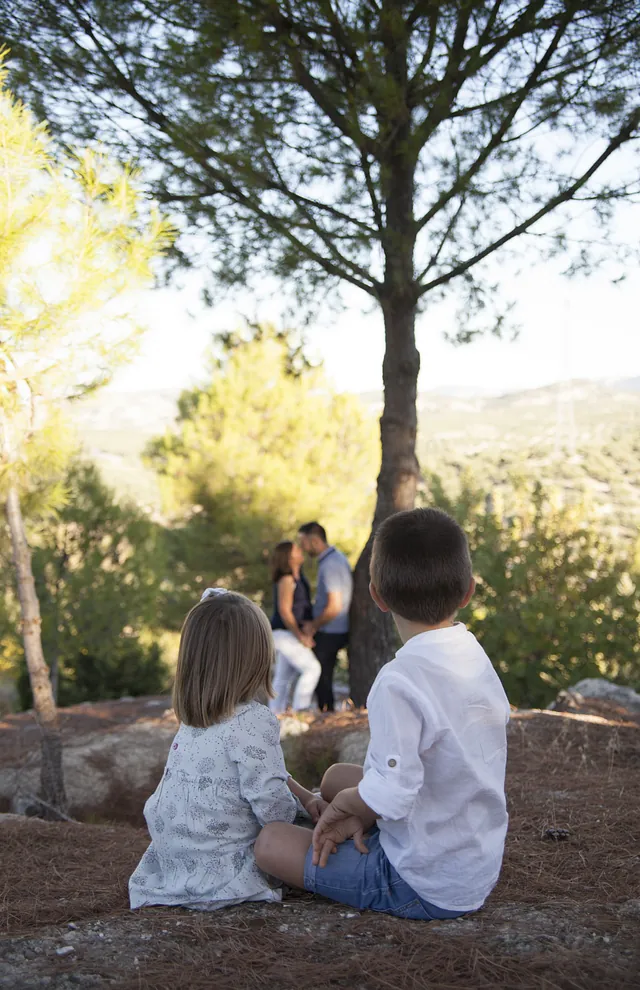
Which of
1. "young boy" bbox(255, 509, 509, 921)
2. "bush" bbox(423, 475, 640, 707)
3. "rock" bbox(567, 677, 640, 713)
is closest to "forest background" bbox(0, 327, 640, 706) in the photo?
"bush" bbox(423, 475, 640, 707)

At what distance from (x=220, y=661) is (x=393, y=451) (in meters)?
3.90

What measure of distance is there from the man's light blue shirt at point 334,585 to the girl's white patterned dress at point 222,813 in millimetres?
3981

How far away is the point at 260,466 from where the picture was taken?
1512cm

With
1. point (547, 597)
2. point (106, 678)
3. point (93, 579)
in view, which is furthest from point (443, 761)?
point (106, 678)

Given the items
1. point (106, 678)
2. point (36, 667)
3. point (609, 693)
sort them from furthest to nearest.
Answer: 1. point (106, 678)
2. point (609, 693)
3. point (36, 667)

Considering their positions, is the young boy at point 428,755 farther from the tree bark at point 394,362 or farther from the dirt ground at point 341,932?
the tree bark at point 394,362

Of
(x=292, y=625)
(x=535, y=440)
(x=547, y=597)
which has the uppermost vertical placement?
(x=535, y=440)

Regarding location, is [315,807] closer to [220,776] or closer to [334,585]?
[220,776]

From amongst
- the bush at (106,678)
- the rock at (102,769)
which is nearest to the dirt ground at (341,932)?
the rock at (102,769)

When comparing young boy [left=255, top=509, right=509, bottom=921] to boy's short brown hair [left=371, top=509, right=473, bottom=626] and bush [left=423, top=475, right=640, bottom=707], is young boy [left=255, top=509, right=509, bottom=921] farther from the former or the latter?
bush [left=423, top=475, right=640, bottom=707]

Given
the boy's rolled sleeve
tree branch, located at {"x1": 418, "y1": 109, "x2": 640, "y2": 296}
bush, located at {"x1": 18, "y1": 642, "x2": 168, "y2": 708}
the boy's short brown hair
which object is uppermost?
tree branch, located at {"x1": 418, "y1": 109, "x2": 640, "y2": 296}

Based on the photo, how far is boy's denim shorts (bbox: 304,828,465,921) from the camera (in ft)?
6.86

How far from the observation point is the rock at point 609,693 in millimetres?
6523

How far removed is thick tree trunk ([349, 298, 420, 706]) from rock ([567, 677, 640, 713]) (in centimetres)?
159
